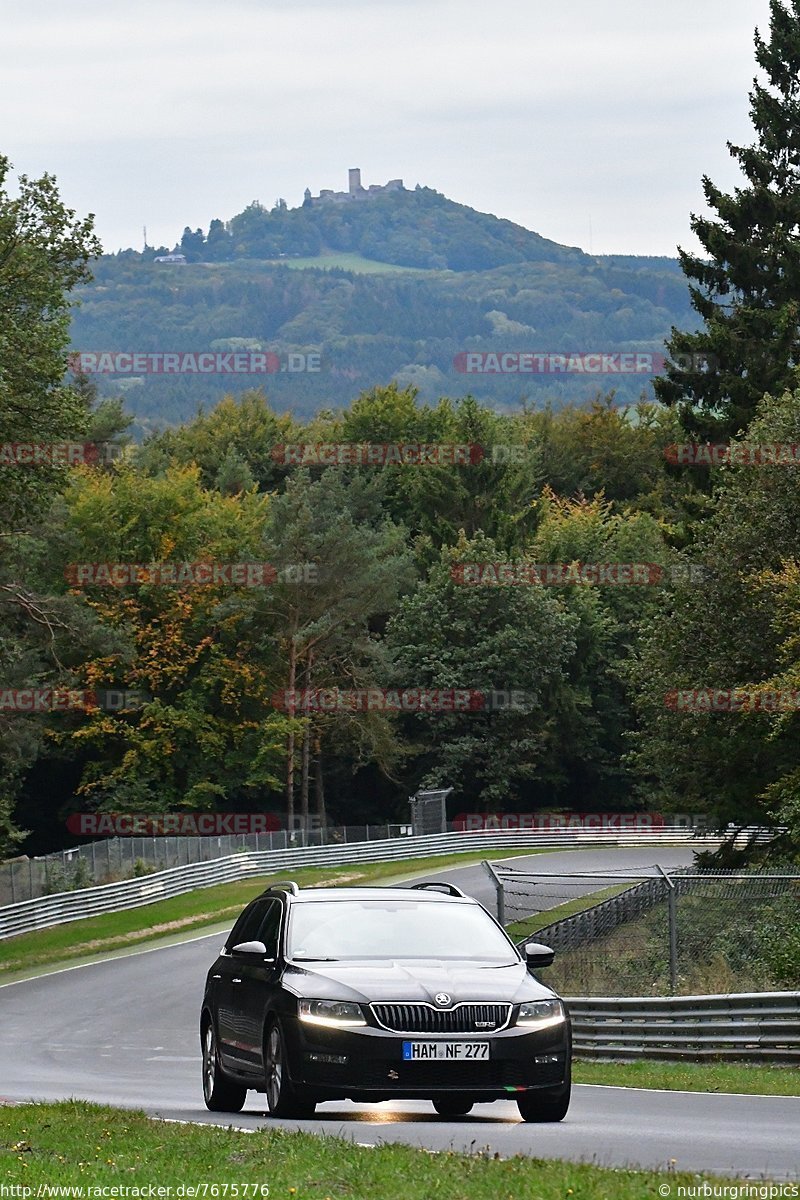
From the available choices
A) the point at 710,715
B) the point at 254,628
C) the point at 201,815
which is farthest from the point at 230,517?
the point at 710,715

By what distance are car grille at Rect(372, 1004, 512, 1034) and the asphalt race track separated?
2.10ft

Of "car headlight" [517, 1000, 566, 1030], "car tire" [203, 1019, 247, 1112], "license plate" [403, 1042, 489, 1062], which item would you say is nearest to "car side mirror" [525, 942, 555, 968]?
"car headlight" [517, 1000, 566, 1030]

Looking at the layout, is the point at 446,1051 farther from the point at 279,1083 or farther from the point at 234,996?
the point at 234,996

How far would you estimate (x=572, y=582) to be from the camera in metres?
86.9

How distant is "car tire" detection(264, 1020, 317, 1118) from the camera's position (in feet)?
39.3

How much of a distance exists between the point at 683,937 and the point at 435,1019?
11.6m

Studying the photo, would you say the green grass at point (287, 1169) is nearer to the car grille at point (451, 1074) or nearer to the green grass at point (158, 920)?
the car grille at point (451, 1074)

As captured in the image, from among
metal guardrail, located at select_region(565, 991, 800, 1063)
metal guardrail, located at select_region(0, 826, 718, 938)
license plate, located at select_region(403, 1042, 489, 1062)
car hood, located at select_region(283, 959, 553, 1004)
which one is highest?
car hood, located at select_region(283, 959, 553, 1004)

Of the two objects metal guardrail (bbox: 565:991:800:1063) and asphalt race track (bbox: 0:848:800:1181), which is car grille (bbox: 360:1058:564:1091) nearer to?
asphalt race track (bbox: 0:848:800:1181)

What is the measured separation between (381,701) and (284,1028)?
228 feet

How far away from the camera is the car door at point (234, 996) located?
13188 mm

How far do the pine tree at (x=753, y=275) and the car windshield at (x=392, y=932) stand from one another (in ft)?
135

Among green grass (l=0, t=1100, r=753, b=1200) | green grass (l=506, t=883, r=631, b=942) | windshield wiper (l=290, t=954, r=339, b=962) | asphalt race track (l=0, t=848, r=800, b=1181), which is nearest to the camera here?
green grass (l=0, t=1100, r=753, b=1200)

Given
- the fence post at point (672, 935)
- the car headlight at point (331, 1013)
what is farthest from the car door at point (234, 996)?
the fence post at point (672, 935)
